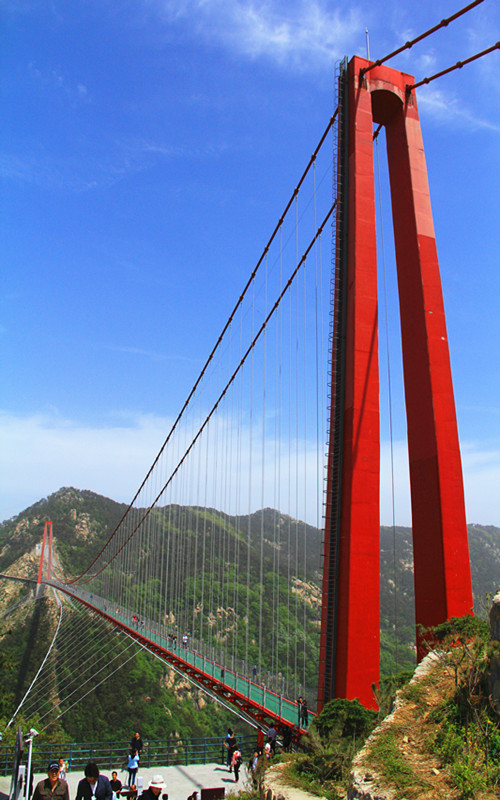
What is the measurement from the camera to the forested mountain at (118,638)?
1634 inches

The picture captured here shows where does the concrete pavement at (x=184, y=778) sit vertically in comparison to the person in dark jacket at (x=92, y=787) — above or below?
below

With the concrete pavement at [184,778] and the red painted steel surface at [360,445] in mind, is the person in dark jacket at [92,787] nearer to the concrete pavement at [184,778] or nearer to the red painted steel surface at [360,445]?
the concrete pavement at [184,778]

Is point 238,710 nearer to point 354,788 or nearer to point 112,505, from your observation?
point 354,788

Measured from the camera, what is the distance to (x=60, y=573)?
90750 millimetres

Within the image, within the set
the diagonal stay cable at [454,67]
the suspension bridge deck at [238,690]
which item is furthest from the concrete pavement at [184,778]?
the diagonal stay cable at [454,67]

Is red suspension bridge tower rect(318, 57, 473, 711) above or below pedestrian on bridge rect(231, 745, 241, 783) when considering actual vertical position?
above

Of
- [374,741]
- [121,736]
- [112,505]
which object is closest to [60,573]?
[112,505]

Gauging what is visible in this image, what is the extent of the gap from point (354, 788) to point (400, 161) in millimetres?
14854

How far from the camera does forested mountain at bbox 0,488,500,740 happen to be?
41500 mm

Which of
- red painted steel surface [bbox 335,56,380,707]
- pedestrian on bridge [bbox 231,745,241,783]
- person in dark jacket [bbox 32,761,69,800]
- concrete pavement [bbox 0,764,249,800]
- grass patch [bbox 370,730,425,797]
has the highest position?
red painted steel surface [bbox 335,56,380,707]

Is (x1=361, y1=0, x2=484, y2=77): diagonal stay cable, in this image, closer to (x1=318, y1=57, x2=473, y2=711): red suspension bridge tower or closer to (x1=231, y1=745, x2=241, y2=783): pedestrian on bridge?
(x1=318, y1=57, x2=473, y2=711): red suspension bridge tower

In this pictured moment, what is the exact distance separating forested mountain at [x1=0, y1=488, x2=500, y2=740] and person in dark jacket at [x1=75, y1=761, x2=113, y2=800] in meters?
6.94

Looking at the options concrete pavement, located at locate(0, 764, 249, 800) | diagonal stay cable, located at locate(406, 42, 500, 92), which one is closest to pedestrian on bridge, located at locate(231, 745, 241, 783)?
concrete pavement, located at locate(0, 764, 249, 800)

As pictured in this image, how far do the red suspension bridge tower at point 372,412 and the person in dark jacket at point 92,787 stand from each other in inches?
303
